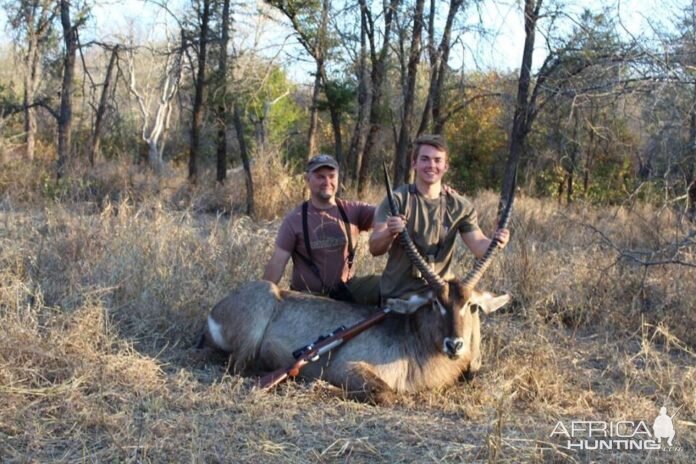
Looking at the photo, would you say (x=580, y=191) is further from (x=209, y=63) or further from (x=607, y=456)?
(x=607, y=456)

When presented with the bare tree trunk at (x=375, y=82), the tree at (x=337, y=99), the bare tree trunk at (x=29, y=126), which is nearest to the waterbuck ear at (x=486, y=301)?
the bare tree trunk at (x=375, y=82)

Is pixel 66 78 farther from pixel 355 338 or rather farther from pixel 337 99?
pixel 355 338

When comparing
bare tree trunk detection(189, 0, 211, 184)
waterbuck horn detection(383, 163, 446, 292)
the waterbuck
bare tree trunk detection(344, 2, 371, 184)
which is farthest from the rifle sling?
bare tree trunk detection(189, 0, 211, 184)

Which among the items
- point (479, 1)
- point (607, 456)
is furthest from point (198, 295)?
point (479, 1)

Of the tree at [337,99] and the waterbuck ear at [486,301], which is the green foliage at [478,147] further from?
the waterbuck ear at [486,301]

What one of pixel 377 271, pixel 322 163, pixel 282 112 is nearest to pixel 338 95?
pixel 377 271

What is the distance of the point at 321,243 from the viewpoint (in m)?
5.94

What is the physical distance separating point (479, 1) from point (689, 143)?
6677 mm

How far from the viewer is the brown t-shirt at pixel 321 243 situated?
5.94 metres

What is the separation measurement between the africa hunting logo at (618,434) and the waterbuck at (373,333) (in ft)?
2.74

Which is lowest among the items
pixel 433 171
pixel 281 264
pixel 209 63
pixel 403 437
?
pixel 403 437

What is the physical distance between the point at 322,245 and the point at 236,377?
150cm

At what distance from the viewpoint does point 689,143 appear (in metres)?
6.21

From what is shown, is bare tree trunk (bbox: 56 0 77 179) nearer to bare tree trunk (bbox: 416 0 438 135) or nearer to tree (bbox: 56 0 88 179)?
tree (bbox: 56 0 88 179)
